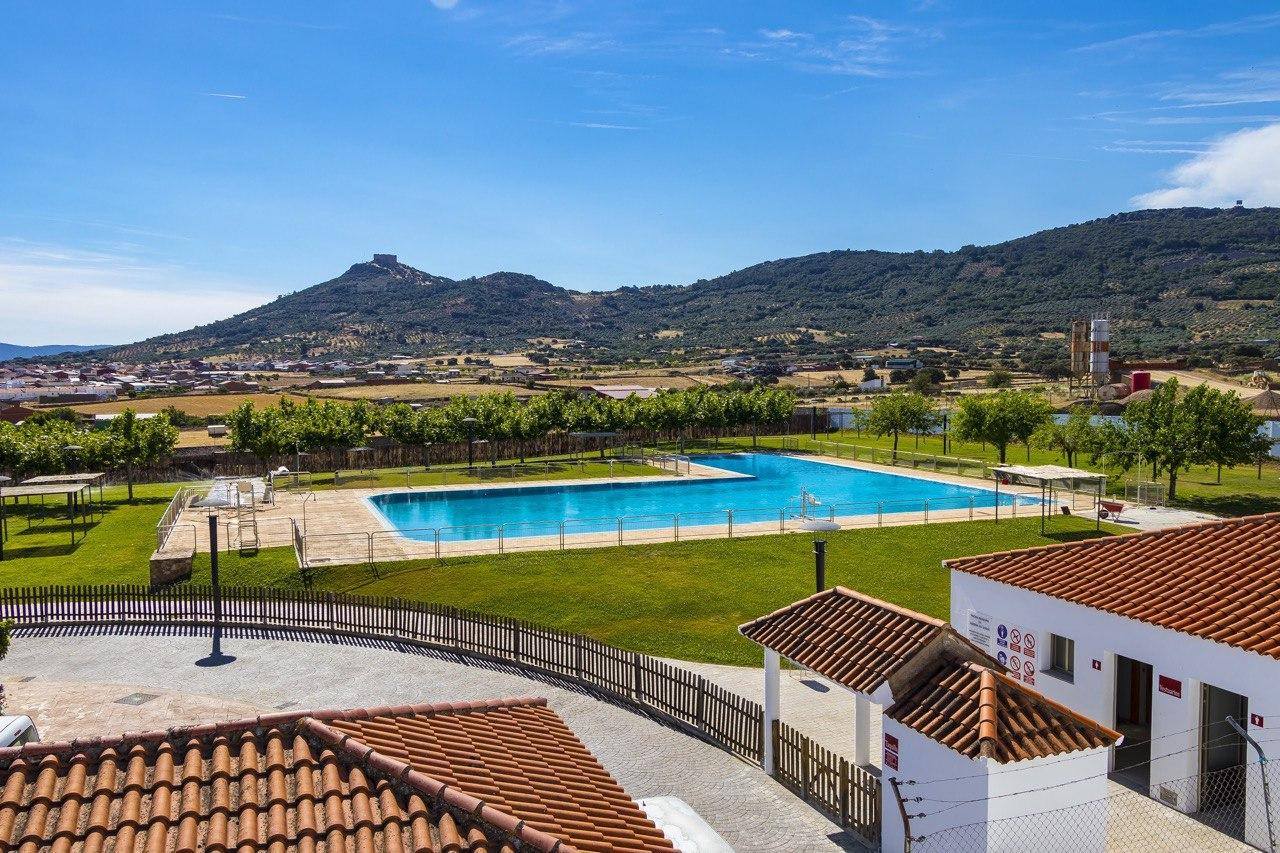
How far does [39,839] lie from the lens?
5559mm

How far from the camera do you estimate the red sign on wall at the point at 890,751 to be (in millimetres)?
10727

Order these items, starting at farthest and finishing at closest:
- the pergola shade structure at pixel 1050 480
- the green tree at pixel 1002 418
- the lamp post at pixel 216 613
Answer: the green tree at pixel 1002 418 < the pergola shade structure at pixel 1050 480 < the lamp post at pixel 216 613

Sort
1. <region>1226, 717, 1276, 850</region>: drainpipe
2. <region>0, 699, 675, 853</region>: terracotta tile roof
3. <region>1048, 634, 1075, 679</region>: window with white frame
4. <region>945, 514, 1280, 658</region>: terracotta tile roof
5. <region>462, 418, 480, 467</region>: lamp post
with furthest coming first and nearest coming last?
<region>462, 418, 480, 467</region>: lamp post → <region>1048, 634, 1075, 679</region>: window with white frame → <region>945, 514, 1280, 658</region>: terracotta tile roof → <region>1226, 717, 1276, 850</region>: drainpipe → <region>0, 699, 675, 853</region>: terracotta tile roof

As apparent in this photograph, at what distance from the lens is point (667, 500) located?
41281mm

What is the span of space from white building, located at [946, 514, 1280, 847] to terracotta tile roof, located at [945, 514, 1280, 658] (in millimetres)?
24

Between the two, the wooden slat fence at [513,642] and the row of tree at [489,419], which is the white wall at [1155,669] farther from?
the row of tree at [489,419]

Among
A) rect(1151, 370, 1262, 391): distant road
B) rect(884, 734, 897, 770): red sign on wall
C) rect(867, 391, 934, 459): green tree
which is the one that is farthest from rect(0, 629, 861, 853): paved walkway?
rect(1151, 370, 1262, 391): distant road

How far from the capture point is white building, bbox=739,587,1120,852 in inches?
377

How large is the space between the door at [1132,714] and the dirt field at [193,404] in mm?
85803

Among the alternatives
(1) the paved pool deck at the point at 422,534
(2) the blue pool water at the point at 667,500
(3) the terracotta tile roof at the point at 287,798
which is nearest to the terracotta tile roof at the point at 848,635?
(3) the terracotta tile roof at the point at 287,798

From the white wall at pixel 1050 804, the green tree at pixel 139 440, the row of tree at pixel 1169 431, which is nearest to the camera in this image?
the white wall at pixel 1050 804

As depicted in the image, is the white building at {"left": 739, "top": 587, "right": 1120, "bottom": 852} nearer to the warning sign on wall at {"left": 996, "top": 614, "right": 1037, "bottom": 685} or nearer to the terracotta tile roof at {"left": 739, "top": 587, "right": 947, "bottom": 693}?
the terracotta tile roof at {"left": 739, "top": 587, "right": 947, "bottom": 693}

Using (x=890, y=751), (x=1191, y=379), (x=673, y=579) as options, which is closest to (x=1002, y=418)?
(x=673, y=579)

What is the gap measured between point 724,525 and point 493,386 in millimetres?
92923
